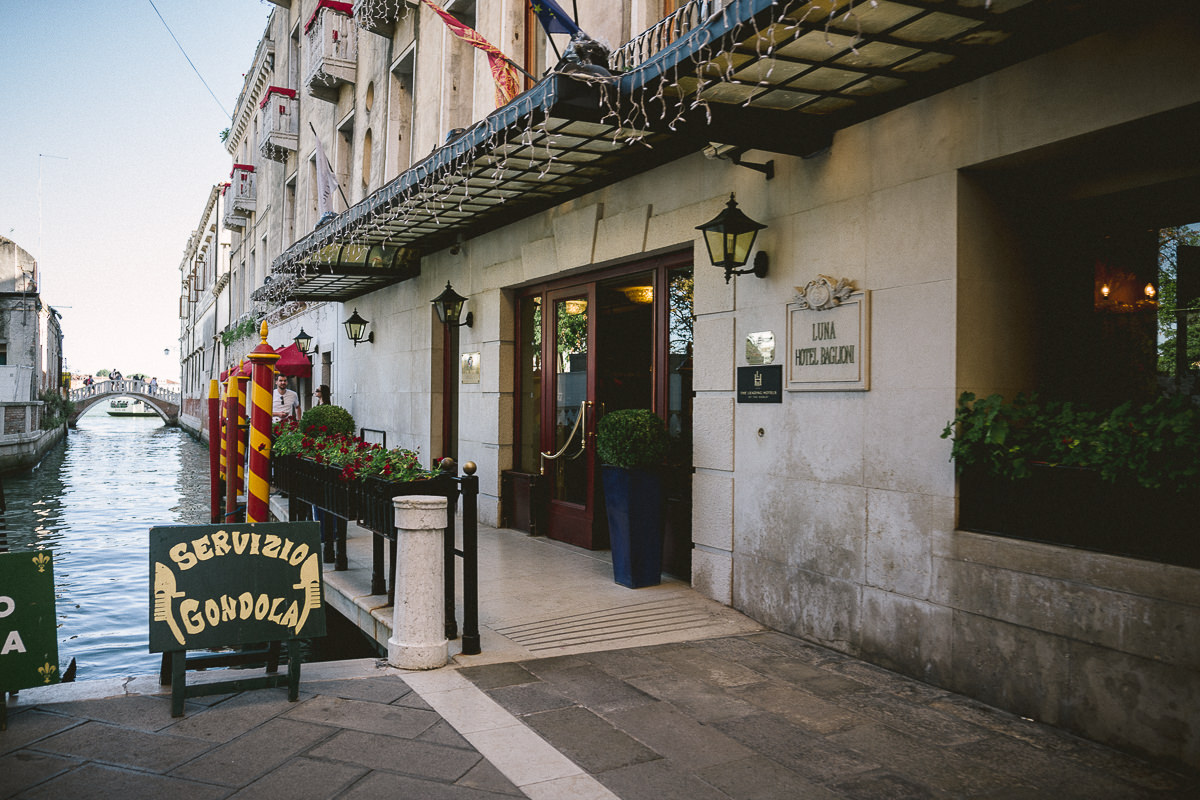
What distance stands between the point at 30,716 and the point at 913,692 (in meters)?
4.84

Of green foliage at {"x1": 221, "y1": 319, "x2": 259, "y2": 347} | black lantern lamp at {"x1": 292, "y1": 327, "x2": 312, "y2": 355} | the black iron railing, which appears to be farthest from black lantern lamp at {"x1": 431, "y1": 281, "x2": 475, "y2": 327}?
green foliage at {"x1": 221, "y1": 319, "x2": 259, "y2": 347}

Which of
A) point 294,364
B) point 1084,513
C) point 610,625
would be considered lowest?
point 610,625

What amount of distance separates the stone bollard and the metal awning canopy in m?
2.84

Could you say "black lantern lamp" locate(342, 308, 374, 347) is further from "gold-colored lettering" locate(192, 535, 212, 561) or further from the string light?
"gold-colored lettering" locate(192, 535, 212, 561)

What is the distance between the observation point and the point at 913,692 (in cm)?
493

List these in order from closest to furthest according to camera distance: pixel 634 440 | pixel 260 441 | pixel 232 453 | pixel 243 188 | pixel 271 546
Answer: pixel 271 546 → pixel 634 440 → pixel 260 441 → pixel 232 453 → pixel 243 188

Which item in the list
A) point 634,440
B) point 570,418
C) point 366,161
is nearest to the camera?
point 634,440

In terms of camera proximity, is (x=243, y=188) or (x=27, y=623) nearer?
(x=27, y=623)

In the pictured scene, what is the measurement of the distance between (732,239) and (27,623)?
5092 mm

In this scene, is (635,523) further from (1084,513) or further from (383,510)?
(1084,513)

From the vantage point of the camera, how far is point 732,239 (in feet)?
20.7

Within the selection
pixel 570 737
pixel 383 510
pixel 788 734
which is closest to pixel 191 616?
pixel 383 510

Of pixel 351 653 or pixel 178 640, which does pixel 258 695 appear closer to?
pixel 178 640

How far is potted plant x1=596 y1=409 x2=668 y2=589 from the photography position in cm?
685
